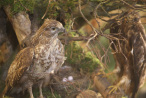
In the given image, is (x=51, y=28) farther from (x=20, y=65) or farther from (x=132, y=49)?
(x=132, y=49)

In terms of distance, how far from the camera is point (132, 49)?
1848 millimetres

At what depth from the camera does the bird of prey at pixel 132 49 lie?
179 centimetres

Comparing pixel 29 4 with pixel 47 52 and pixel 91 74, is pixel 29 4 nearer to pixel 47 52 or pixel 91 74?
pixel 47 52

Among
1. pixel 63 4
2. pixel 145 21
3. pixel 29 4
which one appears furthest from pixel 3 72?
pixel 145 21

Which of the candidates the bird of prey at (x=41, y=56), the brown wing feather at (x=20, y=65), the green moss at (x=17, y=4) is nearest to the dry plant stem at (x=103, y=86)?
the bird of prey at (x=41, y=56)

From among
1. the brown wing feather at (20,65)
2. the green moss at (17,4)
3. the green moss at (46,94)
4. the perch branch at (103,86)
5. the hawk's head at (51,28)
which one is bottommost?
the perch branch at (103,86)

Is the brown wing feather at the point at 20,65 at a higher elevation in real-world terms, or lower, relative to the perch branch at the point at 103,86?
higher

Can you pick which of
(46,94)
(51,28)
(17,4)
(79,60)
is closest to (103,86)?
(79,60)

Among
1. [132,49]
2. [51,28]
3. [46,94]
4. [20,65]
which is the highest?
[51,28]

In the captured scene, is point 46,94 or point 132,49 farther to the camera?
point 132,49

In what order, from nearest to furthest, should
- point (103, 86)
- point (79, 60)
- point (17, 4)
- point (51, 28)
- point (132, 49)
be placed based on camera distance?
point (51, 28) < point (17, 4) < point (132, 49) < point (103, 86) < point (79, 60)

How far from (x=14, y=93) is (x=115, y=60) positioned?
1285 mm

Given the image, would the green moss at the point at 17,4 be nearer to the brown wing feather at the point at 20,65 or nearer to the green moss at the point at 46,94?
the brown wing feather at the point at 20,65

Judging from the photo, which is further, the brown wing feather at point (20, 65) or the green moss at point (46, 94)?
the green moss at point (46, 94)
